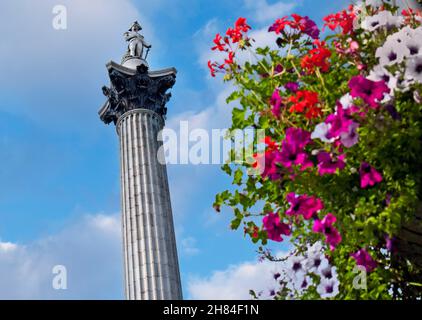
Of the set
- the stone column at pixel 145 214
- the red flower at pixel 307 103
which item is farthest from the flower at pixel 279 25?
the stone column at pixel 145 214

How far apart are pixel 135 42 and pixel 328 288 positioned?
65.0 feet

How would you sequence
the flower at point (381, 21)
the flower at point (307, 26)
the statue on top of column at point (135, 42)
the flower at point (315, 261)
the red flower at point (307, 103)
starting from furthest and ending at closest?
the statue on top of column at point (135, 42)
the flower at point (307, 26)
the flower at point (315, 261)
the flower at point (381, 21)
the red flower at point (307, 103)

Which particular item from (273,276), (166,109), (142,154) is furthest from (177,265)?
(273,276)

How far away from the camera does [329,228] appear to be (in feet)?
11.1

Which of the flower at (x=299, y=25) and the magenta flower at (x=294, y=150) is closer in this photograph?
the magenta flower at (x=294, y=150)

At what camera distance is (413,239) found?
11.6 feet

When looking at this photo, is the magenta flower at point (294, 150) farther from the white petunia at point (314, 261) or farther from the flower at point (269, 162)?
the white petunia at point (314, 261)

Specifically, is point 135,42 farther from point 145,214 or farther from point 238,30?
point 238,30

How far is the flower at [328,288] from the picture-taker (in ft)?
→ 12.3

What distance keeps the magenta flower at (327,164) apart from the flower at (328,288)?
82 centimetres

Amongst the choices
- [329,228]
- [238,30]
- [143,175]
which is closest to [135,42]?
[143,175]

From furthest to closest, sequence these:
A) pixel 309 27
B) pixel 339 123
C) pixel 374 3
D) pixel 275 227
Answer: pixel 309 27, pixel 374 3, pixel 275 227, pixel 339 123

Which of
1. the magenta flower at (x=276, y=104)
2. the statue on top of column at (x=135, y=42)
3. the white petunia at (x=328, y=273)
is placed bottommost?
the white petunia at (x=328, y=273)
